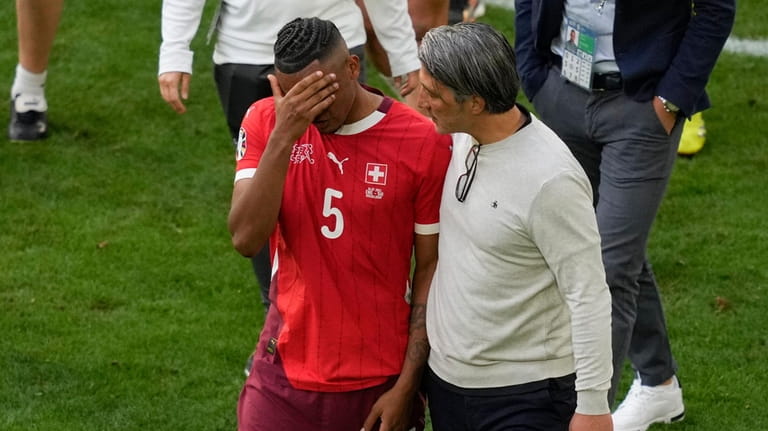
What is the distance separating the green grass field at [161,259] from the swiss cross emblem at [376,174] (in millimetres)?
2101

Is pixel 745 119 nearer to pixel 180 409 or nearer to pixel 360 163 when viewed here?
pixel 180 409

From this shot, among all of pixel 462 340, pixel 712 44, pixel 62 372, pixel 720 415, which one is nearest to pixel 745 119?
pixel 720 415

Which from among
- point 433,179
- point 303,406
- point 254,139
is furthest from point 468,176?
point 303,406

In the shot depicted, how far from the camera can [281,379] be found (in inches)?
141

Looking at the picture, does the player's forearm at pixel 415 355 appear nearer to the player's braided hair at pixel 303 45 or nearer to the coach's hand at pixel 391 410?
the coach's hand at pixel 391 410

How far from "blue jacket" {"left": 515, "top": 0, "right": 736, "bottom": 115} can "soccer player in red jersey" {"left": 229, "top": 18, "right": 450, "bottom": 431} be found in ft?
4.08

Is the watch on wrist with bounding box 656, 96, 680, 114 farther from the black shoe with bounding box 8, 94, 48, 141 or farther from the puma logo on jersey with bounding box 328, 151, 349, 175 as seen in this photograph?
the black shoe with bounding box 8, 94, 48, 141

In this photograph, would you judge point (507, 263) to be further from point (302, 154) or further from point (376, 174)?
point (302, 154)

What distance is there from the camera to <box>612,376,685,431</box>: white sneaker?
16.8ft

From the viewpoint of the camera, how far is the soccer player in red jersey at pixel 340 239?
3408 mm

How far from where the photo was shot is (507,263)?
130 inches

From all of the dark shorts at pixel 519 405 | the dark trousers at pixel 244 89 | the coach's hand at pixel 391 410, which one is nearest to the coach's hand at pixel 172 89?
the dark trousers at pixel 244 89

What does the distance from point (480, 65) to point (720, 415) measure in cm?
260

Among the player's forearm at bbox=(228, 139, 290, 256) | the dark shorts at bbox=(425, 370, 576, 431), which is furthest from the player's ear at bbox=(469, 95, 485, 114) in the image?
the dark shorts at bbox=(425, 370, 576, 431)
